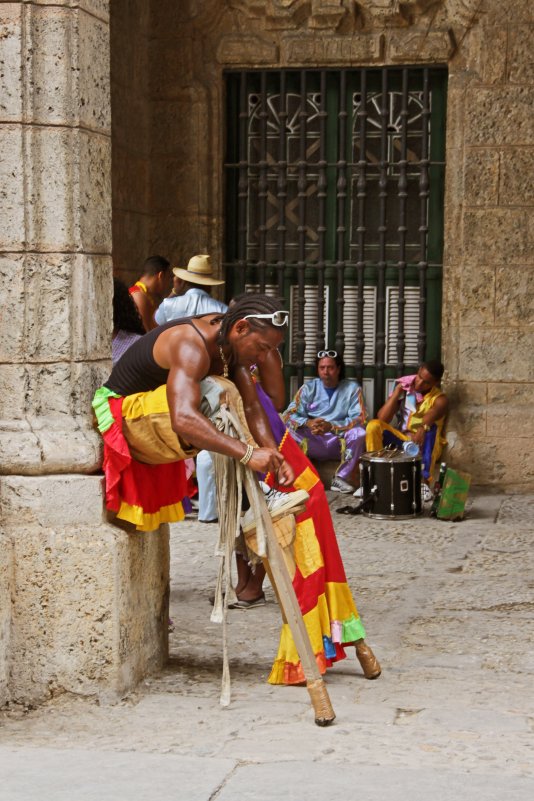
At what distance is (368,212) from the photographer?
404 inches

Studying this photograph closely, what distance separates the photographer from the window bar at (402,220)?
32.7 feet

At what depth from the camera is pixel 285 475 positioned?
5082 mm

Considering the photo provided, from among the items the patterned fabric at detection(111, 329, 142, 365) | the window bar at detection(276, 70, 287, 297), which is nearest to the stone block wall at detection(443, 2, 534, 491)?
the window bar at detection(276, 70, 287, 297)

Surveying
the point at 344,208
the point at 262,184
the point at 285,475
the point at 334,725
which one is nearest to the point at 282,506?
the point at 285,475

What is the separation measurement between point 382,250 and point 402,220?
0.90 ft

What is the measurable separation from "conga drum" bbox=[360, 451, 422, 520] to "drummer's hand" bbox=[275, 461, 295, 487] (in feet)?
12.7

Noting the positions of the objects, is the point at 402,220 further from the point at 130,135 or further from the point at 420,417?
the point at 130,135

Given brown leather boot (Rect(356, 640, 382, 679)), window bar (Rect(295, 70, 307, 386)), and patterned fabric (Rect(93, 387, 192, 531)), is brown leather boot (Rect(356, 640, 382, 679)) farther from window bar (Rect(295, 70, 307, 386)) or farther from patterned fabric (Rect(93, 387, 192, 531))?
window bar (Rect(295, 70, 307, 386))

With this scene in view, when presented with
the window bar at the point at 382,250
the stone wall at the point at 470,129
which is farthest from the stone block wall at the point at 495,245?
the window bar at the point at 382,250

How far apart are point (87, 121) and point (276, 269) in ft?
18.1

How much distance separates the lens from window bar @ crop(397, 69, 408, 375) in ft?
32.7

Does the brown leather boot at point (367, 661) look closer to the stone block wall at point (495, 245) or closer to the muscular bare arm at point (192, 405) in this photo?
the muscular bare arm at point (192, 405)

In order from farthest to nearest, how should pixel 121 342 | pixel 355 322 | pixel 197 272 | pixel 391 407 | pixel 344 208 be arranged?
pixel 355 322 < pixel 344 208 < pixel 391 407 < pixel 197 272 < pixel 121 342

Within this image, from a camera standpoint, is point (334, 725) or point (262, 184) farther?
point (262, 184)
